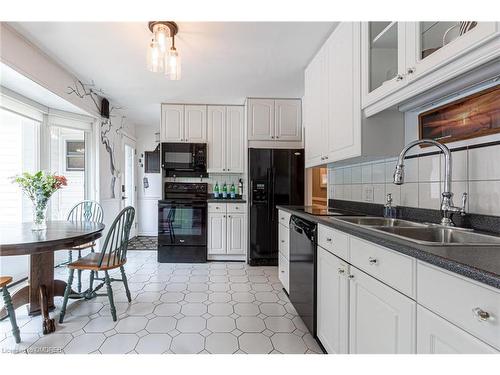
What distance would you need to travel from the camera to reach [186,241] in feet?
12.1

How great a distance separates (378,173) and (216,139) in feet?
8.31

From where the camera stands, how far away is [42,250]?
1704 millimetres

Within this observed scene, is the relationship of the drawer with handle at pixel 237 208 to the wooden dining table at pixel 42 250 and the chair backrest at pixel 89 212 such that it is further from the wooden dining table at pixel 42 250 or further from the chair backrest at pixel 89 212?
the wooden dining table at pixel 42 250

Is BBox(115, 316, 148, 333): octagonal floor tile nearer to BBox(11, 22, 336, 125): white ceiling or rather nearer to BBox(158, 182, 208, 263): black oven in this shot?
BBox(158, 182, 208, 263): black oven

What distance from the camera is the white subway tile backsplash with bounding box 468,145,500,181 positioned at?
3.77 ft

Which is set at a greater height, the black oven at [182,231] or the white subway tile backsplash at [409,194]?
the white subway tile backsplash at [409,194]

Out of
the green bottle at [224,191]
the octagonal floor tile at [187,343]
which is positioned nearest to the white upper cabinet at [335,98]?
the octagonal floor tile at [187,343]

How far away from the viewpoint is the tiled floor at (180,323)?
173 cm

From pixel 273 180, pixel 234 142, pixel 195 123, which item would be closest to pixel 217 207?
pixel 273 180

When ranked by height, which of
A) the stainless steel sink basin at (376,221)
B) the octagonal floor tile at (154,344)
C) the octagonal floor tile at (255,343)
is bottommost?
the octagonal floor tile at (255,343)

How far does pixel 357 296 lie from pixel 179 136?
3.33m

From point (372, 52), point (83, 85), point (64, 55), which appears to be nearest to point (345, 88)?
point (372, 52)

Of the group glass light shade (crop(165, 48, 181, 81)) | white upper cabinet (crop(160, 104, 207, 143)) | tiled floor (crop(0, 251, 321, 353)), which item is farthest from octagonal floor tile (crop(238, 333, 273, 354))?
white upper cabinet (crop(160, 104, 207, 143))

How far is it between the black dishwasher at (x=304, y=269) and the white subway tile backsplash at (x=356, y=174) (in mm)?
654
